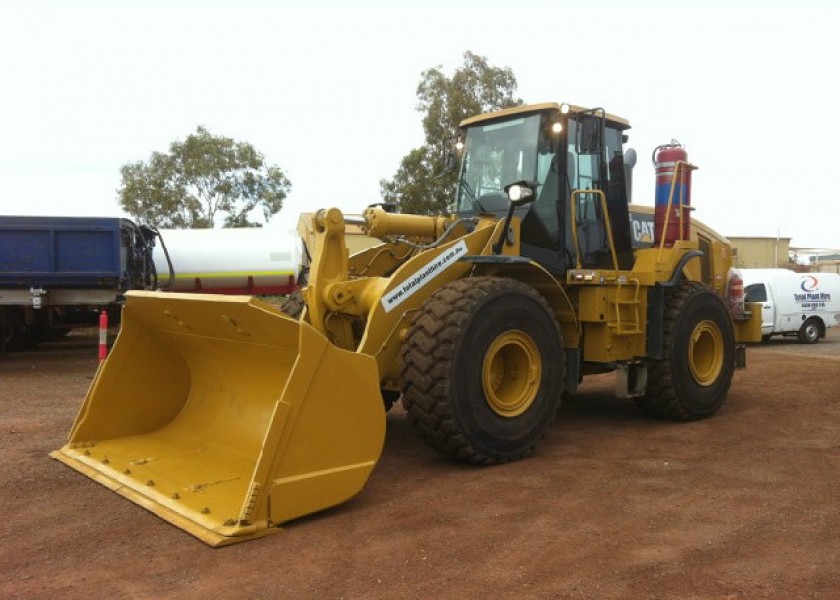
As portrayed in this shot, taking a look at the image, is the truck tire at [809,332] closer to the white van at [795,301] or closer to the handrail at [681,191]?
the white van at [795,301]

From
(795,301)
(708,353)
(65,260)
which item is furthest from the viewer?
(795,301)

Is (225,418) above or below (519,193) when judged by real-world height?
below

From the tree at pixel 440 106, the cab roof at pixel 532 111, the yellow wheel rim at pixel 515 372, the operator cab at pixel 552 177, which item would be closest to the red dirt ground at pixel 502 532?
the yellow wheel rim at pixel 515 372

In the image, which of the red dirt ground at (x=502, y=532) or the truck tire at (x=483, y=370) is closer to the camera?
the red dirt ground at (x=502, y=532)

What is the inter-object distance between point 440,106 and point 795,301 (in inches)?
483

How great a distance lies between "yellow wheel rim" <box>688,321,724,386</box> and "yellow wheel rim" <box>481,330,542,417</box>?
7.92 feet

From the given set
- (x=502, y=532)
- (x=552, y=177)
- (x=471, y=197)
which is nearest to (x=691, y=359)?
(x=552, y=177)

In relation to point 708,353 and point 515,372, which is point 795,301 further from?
point 515,372

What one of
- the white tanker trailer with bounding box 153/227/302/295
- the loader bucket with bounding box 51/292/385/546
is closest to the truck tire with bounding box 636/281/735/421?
the loader bucket with bounding box 51/292/385/546

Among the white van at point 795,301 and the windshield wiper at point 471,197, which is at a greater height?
the windshield wiper at point 471,197

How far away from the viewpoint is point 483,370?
5062mm

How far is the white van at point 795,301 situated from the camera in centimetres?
1722

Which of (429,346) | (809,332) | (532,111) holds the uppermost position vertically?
(532,111)

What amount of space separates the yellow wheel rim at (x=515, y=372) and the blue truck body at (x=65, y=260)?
823 cm
